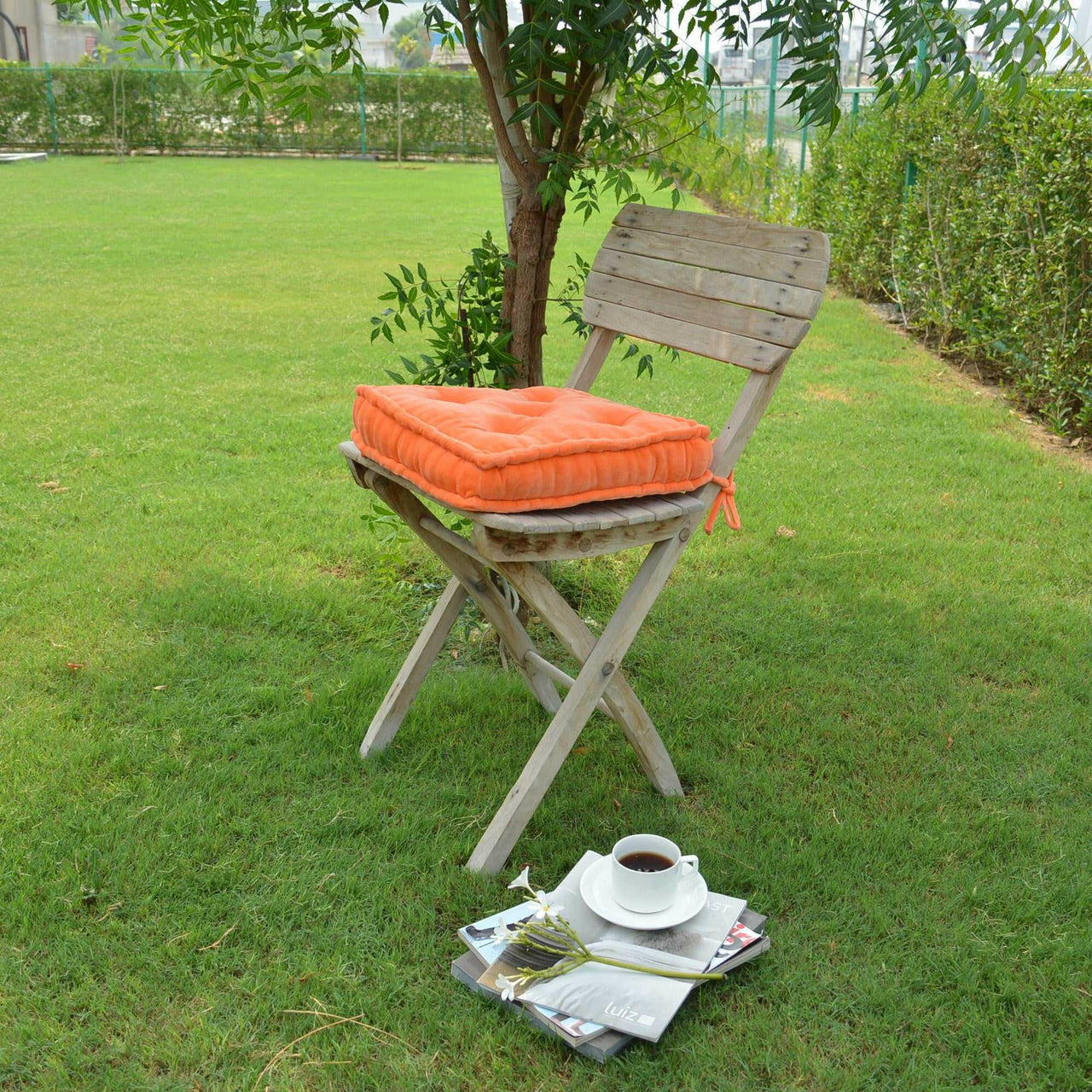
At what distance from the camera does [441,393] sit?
7.95 feet

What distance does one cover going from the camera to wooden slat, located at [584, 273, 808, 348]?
2260 millimetres

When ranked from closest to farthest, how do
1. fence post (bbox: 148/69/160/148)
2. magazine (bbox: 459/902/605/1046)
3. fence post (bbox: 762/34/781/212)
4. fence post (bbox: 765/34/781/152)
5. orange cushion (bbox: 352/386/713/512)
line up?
magazine (bbox: 459/902/605/1046), orange cushion (bbox: 352/386/713/512), fence post (bbox: 762/34/781/212), fence post (bbox: 765/34/781/152), fence post (bbox: 148/69/160/148)

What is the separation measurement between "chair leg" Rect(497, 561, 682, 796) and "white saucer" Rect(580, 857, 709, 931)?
14.7 inches

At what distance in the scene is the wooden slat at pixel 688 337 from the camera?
2.28 m

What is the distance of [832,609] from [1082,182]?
270 cm

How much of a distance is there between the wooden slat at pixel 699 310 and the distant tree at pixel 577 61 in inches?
10.3

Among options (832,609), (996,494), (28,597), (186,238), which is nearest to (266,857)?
(28,597)

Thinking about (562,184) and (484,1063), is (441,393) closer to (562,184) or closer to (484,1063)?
(562,184)

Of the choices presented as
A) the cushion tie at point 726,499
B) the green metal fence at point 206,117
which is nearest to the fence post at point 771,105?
the cushion tie at point 726,499

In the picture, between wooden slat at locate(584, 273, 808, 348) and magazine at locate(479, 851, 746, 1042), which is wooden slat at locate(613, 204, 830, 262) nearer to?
wooden slat at locate(584, 273, 808, 348)

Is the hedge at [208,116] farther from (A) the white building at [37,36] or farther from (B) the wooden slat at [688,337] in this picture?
(B) the wooden slat at [688,337]

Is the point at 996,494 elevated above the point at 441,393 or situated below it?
below

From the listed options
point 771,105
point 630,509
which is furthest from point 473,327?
point 771,105

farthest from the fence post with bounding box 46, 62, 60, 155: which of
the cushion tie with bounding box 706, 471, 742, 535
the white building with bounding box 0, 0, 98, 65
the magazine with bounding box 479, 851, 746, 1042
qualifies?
the magazine with bounding box 479, 851, 746, 1042
